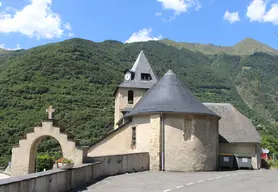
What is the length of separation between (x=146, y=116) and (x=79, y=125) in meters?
40.4

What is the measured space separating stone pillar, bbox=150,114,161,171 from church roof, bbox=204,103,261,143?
25.9 ft

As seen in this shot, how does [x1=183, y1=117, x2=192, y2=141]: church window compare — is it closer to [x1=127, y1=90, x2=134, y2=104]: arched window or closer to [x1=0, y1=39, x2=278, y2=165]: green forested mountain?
[x1=127, y1=90, x2=134, y2=104]: arched window

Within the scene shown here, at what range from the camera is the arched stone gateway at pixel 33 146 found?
14617mm

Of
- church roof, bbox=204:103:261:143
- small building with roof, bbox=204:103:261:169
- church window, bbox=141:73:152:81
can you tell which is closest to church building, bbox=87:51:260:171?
→ small building with roof, bbox=204:103:261:169

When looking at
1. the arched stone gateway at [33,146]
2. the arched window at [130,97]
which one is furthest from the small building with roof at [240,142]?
the arched stone gateway at [33,146]

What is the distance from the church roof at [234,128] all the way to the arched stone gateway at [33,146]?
1472 cm

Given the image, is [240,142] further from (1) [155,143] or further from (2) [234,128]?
(1) [155,143]

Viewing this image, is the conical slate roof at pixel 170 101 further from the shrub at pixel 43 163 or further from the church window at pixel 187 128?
the shrub at pixel 43 163

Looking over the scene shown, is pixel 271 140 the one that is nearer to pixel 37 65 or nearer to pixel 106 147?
pixel 106 147

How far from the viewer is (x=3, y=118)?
5953 cm

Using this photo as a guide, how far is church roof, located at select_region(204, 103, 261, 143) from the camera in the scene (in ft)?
85.4

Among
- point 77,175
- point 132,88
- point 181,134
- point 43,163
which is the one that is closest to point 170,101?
point 181,134

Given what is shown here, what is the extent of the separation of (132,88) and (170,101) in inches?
401

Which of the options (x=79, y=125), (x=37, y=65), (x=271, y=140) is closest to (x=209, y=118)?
(x=271, y=140)
